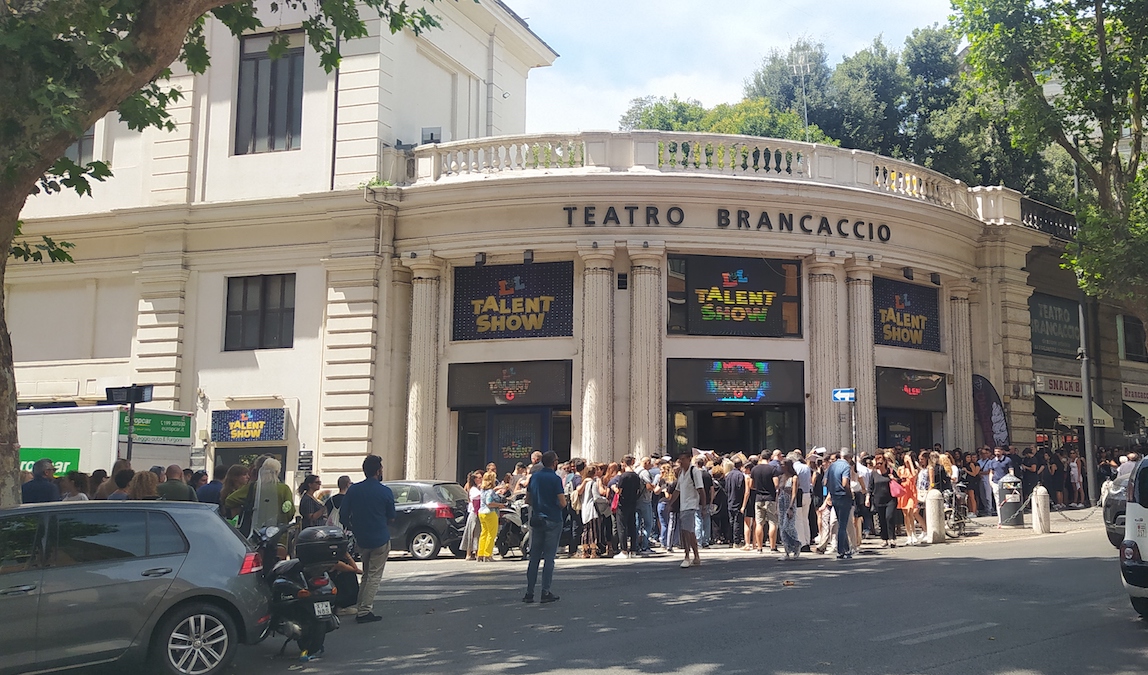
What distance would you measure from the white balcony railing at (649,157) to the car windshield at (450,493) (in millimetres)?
7506

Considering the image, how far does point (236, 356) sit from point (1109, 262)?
65.6 ft

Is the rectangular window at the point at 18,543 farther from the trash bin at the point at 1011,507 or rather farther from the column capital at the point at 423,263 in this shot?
the trash bin at the point at 1011,507

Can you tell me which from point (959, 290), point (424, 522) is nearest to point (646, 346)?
point (424, 522)

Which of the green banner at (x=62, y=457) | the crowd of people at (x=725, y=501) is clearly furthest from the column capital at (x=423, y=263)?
the green banner at (x=62, y=457)

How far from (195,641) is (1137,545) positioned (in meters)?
7.99

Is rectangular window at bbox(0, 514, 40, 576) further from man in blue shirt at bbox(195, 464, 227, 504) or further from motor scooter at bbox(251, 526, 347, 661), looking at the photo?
man in blue shirt at bbox(195, 464, 227, 504)

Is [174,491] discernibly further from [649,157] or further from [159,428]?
[649,157]

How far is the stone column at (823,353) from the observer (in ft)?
74.0

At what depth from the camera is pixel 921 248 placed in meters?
24.7

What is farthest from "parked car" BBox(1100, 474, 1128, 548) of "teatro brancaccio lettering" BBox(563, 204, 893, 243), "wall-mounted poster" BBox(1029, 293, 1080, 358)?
"wall-mounted poster" BBox(1029, 293, 1080, 358)

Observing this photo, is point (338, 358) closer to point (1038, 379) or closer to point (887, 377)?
point (887, 377)

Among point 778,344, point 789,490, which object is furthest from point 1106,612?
point 778,344

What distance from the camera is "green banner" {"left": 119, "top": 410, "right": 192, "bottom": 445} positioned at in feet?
65.0

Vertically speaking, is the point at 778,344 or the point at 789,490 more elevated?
the point at 778,344
